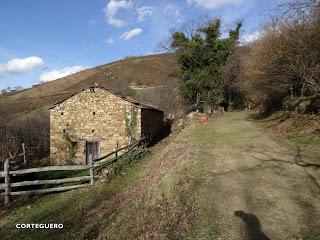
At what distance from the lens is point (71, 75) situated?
102 m

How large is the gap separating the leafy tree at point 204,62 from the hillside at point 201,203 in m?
20.7

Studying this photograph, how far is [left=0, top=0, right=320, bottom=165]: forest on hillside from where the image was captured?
17812 millimetres

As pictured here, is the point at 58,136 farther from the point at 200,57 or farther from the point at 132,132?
the point at 200,57

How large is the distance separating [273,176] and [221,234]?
412cm

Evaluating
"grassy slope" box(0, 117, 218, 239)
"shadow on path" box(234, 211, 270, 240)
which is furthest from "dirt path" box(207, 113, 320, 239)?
"grassy slope" box(0, 117, 218, 239)

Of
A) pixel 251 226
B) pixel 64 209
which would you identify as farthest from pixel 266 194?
pixel 64 209

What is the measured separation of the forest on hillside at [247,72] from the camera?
58.4ft

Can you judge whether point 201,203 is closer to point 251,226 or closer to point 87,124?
point 251,226

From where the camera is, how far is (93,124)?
74.1ft

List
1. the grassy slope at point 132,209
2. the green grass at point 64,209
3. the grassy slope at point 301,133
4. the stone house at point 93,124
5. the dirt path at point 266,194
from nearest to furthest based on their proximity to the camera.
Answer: the dirt path at point 266,194 < the grassy slope at point 132,209 < the green grass at point 64,209 < the grassy slope at point 301,133 < the stone house at point 93,124

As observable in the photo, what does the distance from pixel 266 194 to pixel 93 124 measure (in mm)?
15559

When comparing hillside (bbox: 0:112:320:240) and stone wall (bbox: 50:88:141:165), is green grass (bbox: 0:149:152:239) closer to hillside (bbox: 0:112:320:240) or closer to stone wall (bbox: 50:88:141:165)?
hillside (bbox: 0:112:320:240)

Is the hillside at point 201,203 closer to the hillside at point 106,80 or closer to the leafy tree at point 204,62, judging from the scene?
the leafy tree at point 204,62

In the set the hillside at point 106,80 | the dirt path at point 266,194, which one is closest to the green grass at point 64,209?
the dirt path at point 266,194
